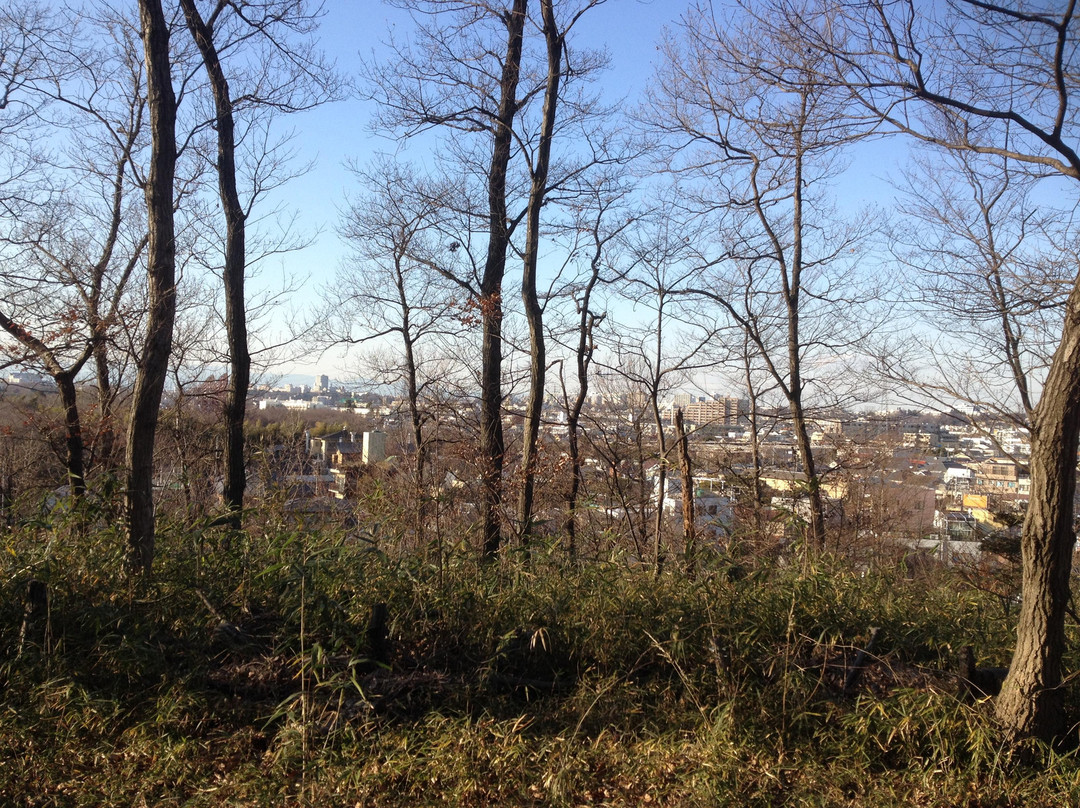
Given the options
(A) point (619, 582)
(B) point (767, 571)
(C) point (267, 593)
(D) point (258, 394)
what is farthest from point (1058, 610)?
(D) point (258, 394)

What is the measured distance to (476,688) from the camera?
3316mm

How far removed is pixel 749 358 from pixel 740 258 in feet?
6.16

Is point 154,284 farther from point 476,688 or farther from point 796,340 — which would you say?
point 796,340

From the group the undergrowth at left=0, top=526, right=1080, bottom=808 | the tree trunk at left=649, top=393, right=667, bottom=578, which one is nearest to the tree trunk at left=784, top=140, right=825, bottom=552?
the tree trunk at left=649, top=393, right=667, bottom=578

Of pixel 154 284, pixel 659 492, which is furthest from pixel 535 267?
pixel 154 284

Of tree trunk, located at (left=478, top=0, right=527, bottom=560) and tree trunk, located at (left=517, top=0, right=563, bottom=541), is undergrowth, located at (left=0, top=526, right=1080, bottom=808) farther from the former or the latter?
tree trunk, located at (left=478, top=0, right=527, bottom=560)

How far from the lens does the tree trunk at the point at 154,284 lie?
437 centimetres

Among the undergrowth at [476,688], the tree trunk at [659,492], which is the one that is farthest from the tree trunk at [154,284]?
the tree trunk at [659,492]

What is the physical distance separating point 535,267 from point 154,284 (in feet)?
20.1

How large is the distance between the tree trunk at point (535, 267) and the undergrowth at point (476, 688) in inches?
221

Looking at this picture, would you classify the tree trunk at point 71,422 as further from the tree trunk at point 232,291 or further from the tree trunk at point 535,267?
the tree trunk at point 535,267

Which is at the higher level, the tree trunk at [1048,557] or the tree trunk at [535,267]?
the tree trunk at [535,267]

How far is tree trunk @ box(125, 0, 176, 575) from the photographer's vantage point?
4.37 metres

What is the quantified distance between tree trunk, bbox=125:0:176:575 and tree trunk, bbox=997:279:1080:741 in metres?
4.31
